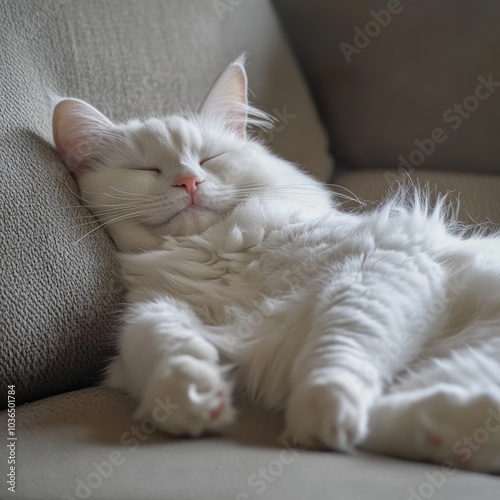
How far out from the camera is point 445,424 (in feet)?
2.92

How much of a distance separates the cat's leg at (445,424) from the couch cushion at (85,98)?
59 cm

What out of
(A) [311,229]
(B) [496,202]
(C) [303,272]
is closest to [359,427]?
(C) [303,272]

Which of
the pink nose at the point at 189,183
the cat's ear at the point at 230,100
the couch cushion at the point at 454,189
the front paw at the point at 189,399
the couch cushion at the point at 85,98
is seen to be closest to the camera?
the front paw at the point at 189,399

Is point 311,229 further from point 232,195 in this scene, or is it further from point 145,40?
point 145,40

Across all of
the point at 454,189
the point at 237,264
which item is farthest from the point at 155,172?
the point at 454,189

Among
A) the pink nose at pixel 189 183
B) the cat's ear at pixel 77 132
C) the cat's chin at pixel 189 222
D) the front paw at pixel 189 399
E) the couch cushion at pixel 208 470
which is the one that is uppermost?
the cat's ear at pixel 77 132

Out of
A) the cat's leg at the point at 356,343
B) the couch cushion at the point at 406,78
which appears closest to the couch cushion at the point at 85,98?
the couch cushion at the point at 406,78

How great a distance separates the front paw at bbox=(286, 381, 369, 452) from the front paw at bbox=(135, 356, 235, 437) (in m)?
0.11

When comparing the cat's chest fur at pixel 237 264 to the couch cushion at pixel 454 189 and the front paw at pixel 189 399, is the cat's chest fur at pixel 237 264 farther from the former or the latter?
the couch cushion at pixel 454 189

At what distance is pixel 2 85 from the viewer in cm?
138

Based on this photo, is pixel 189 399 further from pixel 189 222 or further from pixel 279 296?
pixel 189 222

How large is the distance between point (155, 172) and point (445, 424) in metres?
0.85

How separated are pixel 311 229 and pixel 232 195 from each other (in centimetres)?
23

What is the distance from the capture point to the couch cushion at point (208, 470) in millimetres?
831
